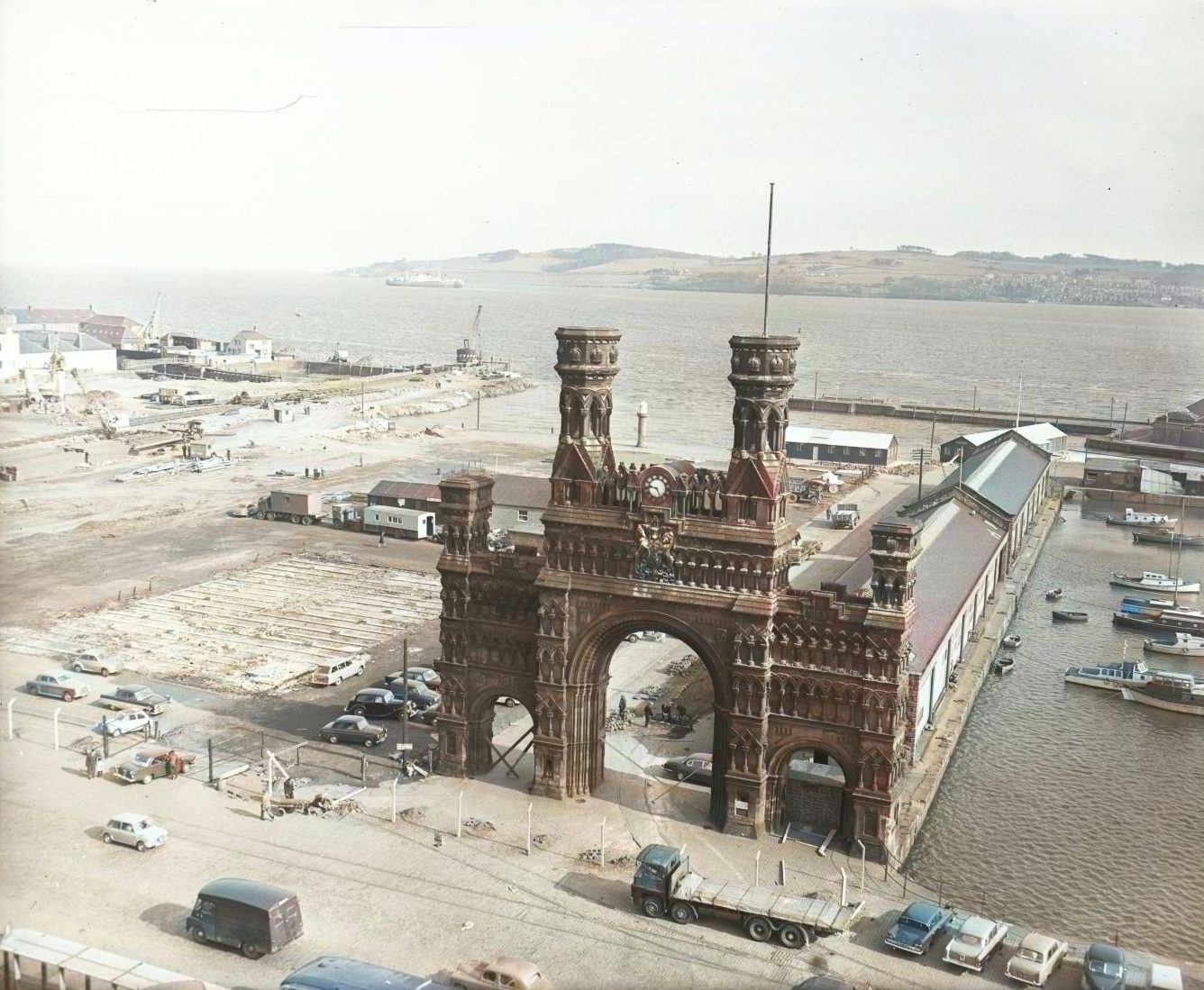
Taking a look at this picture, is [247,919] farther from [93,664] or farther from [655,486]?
[93,664]

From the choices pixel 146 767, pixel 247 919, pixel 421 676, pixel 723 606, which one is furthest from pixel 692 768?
pixel 146 767

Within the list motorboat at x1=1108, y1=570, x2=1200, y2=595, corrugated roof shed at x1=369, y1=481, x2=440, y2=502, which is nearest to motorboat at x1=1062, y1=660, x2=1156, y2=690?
motorboat at x1=1108, y1=570, x2=1200, y2=595

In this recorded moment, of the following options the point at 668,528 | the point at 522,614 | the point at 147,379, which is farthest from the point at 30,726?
the point at 147,379

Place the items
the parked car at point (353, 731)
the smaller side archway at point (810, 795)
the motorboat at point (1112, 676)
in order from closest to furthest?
the smaller side archway at point (810, 795) → the parked car at point (353, 731) → the motorboat at point (1112, 676)

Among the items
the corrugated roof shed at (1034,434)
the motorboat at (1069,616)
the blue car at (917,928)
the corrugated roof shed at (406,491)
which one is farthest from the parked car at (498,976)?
the corrugated roof shed at (1034,434)

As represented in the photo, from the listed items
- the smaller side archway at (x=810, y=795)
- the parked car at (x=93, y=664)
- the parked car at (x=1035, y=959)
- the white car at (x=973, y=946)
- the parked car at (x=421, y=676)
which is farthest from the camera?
the parked car at (x=93, y=664)

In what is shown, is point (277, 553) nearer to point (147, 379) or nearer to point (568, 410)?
point (568, 410)

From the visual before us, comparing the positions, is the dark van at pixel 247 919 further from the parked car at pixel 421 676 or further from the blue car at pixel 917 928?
the parked car at pixel 421 676
